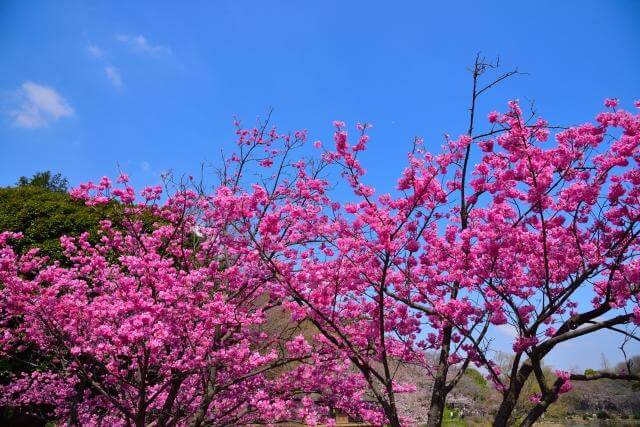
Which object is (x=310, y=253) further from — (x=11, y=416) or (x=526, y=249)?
(x=11, y=416)

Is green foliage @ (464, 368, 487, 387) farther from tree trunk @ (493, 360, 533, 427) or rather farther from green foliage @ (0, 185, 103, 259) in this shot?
tree trunk @ (493, 360, 533, 427)

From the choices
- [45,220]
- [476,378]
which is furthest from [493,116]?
[476,378]

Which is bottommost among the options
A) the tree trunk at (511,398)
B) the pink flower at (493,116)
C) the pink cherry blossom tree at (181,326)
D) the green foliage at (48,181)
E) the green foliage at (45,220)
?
the tree trunk at (511,398)

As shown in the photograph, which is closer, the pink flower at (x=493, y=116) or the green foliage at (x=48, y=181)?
the pink flower at (x=493, y=116)

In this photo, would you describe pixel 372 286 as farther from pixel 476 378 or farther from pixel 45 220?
pixel 476 378

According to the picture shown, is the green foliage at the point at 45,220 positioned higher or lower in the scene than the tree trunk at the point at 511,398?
higher

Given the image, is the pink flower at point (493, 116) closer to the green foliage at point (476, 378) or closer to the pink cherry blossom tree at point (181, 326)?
the pink cherry blossom tree at point (181, 326)

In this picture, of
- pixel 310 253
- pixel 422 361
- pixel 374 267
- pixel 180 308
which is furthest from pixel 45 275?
pixel 422 361

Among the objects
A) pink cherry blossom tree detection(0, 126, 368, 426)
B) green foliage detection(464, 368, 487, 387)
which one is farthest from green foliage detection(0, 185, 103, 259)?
green foliage detection(464, 368, 487, 387)

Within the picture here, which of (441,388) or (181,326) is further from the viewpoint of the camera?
(181,326)

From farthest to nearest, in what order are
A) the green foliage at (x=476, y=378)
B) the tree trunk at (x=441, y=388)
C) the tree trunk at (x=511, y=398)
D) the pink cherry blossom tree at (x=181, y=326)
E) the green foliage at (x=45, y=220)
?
1. the green foliage at (x=476, y=378)
2. the green foliage at (x=45, y=220)
3. the pink cherry blossom tree at (x=181, y=326)
4. the tree trunk at (x=441, y=388)
5. the tree trunk at (x=511, y=398)

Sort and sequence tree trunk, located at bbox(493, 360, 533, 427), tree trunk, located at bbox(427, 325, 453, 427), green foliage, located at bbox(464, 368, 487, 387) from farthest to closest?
green foliage, located at bbox(464, 368, 487, 387)
tree trunk, located at bbox(427, 325, 453, 427)
tree trunk, located at bbox(493, 360, 533, 427)

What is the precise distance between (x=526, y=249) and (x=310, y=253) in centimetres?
368

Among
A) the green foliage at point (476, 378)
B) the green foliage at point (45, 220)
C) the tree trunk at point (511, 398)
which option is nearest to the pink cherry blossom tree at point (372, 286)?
the tree trunk at point (511, 398)
